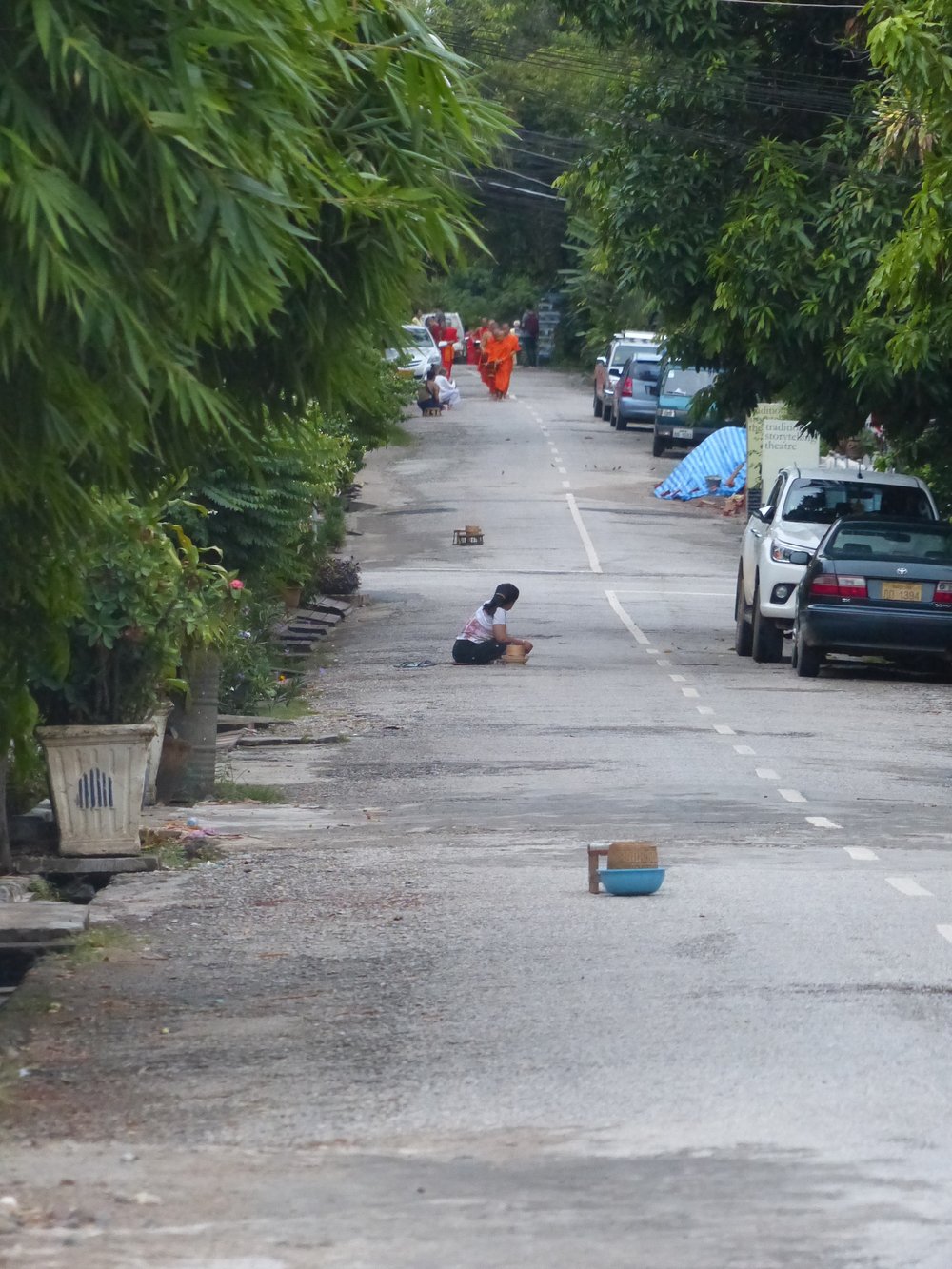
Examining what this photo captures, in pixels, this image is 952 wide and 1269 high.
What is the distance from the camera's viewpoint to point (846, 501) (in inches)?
905

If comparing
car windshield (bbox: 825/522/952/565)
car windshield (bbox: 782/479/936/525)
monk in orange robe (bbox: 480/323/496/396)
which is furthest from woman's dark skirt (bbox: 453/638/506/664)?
monk in orange robe (bbox: 480/323/496/396)

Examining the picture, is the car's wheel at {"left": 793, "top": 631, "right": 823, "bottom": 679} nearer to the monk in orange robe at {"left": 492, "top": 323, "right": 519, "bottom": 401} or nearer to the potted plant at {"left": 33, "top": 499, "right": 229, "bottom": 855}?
the potted plant at {"left": 33, "top": 499, "right": 229, "bottom": 855}

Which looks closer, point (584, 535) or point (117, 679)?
point (117, 679)

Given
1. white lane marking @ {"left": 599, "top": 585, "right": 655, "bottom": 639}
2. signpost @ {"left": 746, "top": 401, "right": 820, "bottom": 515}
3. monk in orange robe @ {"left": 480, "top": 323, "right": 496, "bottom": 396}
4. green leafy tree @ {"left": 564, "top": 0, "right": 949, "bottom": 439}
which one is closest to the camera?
green leafy tree @ {"left": 564, "top": 0, "right": 949, "bottom": 439}

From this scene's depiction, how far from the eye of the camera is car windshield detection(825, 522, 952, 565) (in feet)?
67.6

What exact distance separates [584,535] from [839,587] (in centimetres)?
1810

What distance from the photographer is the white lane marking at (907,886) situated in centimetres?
993

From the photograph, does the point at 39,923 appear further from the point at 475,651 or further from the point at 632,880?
the point at 475,651

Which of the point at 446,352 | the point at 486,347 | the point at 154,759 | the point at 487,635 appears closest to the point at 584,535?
the point at 487,635

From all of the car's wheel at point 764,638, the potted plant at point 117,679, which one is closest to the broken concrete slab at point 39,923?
the potted plant at point 117,679

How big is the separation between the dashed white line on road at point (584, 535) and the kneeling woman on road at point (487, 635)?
11.6 metres

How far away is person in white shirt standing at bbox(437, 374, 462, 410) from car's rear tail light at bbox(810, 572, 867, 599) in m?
39.9

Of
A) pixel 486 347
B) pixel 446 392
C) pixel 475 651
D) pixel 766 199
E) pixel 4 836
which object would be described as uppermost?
pixel 766 199

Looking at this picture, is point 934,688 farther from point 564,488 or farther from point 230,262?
point 564,488
